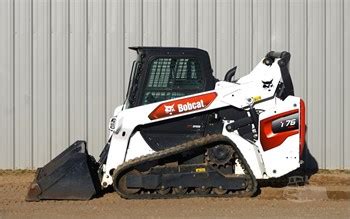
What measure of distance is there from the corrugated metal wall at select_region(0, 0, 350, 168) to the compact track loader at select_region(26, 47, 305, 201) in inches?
86.1

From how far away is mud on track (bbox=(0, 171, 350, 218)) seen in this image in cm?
938

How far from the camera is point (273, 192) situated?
1088cm

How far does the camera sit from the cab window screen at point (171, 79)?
34.3 ft

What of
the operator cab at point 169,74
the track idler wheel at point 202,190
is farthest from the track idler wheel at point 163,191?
the operator cab at point 169,74

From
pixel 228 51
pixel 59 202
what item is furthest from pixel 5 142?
pixel 228 51

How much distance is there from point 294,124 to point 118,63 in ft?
11.8

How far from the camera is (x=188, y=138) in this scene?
10.5 m

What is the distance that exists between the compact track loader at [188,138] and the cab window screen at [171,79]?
1 cm

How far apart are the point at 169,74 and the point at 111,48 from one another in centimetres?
251

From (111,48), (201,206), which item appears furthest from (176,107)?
(111,48)

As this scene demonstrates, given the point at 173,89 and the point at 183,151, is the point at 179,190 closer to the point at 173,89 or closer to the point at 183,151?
the point at 183,151

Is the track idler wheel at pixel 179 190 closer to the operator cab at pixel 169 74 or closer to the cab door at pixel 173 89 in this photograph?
the cab door at pixel 173 89

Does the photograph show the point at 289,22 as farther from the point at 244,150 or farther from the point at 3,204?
the point at 3,204

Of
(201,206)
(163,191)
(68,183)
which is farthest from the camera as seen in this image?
(163,191)
